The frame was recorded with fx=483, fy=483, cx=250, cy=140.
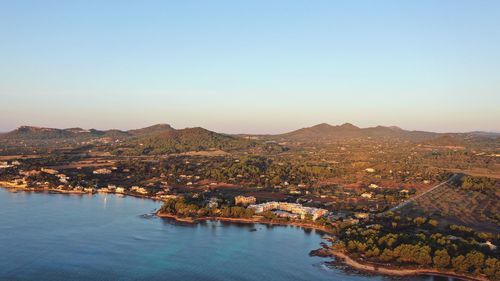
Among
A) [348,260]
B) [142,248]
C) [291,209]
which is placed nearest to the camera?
[348,260]

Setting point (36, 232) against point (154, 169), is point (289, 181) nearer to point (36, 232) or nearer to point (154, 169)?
point (154, 169)

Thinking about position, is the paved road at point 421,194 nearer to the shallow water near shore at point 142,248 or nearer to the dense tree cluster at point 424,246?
the dense tree cluster at point 424,246

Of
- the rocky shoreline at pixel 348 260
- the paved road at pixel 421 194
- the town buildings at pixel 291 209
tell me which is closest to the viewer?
the rocky shoreline at pixel 348 260

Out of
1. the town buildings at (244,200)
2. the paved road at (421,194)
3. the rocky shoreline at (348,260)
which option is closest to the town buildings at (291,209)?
the town buildings at (244,200)

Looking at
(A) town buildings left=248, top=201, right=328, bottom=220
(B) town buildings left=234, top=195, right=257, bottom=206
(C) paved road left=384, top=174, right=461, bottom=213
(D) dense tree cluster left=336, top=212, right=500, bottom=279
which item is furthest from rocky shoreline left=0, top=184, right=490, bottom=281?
(C) paved road left=384, top=174, right=461, bottom=213

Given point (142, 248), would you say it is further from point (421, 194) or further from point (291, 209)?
point (421, 194)

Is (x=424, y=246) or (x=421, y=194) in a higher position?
(x=421, y=194)

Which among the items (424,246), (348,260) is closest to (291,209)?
(348,260)

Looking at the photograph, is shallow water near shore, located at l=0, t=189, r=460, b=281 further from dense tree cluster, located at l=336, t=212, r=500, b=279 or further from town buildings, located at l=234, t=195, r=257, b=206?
town buildings, located at l=234, t=195, r=257, b=206
